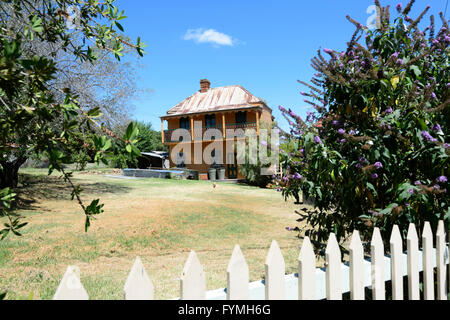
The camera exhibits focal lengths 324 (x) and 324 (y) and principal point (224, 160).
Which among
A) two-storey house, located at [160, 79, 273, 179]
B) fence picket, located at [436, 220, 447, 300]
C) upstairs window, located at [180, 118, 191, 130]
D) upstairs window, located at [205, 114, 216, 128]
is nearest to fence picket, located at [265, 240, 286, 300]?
fence picket, located at [436, 220, 447, 300]

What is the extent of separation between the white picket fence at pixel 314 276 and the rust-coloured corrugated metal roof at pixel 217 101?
26.9 metres

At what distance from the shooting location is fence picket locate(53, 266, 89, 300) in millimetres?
1354

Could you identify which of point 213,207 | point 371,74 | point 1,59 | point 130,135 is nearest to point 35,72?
point 1,59

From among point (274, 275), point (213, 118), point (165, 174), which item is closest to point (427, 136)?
point (274, 275)

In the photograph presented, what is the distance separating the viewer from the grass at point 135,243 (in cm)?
508

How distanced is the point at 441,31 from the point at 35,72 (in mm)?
3622

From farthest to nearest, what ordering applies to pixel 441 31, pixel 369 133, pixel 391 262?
1. pixel 441 31
2. pixel 369 133
3. pixel 391 262

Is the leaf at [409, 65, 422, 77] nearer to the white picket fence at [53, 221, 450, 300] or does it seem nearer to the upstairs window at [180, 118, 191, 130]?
the white picket fence at [53, 221, 450, 300]

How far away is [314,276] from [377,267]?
61cm

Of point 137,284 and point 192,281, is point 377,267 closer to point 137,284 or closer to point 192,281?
point 192,281

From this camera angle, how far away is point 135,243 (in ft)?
24.2

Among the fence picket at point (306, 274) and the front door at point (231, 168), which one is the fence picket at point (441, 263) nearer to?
the fence picket at point (306, 274)

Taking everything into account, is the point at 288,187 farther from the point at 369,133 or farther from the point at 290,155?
the point at 369,133
